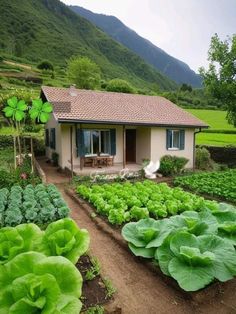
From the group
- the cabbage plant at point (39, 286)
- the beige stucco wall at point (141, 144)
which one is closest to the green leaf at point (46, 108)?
the beige stucco wall at point (141, 144)

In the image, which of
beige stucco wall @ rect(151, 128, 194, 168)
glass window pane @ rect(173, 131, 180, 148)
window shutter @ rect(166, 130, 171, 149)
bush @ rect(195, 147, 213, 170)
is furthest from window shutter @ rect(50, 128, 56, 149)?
bush @ rect(195, 147, 213, 170)

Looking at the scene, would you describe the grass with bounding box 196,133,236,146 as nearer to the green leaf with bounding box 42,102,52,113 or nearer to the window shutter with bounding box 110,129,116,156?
the window shutter with bounding box 110,129,116,156

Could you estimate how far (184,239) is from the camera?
5.11 metres

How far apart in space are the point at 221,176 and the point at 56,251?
1156cm

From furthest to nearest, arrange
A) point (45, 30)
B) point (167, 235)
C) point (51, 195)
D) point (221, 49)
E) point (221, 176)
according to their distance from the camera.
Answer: point (45, 30), point (221, 49), point (221, 176), point (51, 195), point (167, 235)

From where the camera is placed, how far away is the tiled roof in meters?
15.0

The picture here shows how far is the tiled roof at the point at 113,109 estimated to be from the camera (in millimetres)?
14961

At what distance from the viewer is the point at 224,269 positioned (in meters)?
4.76

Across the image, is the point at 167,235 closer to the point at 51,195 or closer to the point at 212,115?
the point at 51,195

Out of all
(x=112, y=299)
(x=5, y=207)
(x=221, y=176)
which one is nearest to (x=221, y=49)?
(x=221, y=176)

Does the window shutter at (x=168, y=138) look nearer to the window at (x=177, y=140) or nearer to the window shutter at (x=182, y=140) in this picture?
the window at (x=177, y=140)

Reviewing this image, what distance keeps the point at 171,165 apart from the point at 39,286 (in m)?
13.0

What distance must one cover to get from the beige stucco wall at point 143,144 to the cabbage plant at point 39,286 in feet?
43.7

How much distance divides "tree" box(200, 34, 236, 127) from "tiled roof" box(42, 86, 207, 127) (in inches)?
128
